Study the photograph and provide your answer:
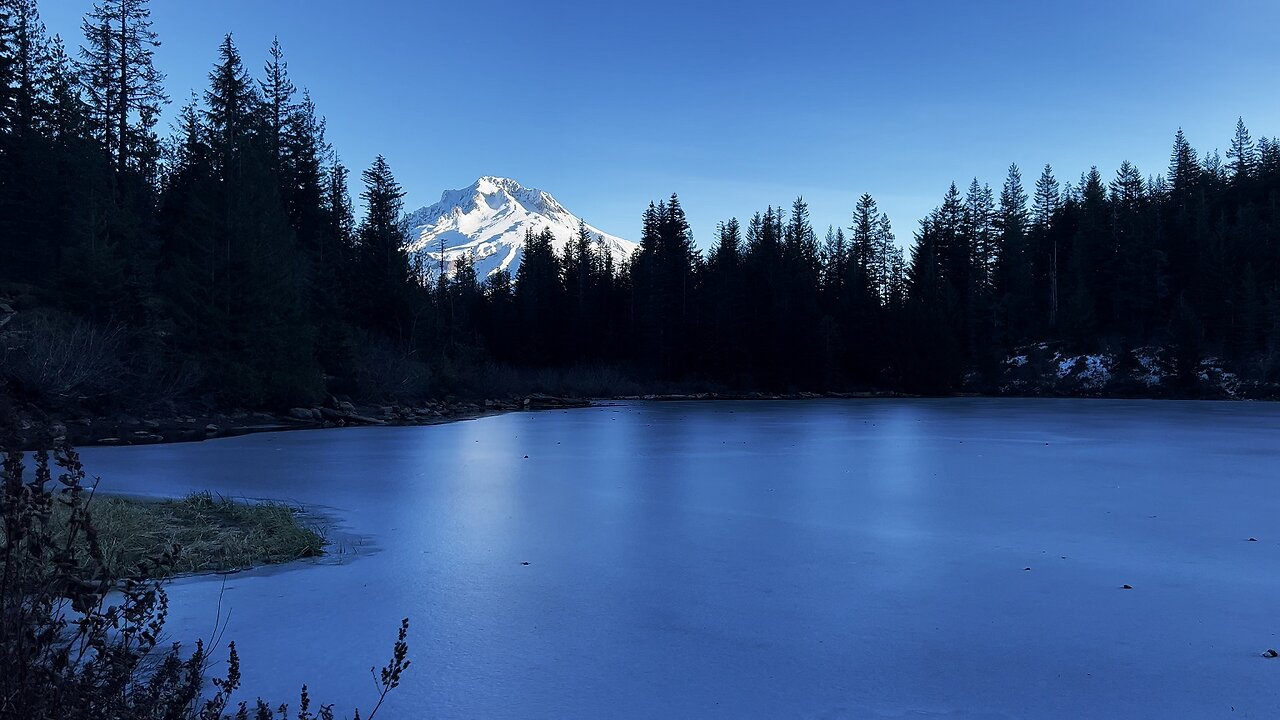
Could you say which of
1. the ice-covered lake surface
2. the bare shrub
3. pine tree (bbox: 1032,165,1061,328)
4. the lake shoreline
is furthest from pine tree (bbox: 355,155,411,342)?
pine tree (bbox: 1032,165,1061,328)

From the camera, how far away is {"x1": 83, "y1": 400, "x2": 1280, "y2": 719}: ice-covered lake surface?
10.5 ft

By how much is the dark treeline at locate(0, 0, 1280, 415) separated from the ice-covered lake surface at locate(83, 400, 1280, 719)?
1054 cm

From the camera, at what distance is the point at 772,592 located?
4.72 meters

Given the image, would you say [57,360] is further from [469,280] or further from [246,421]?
[469,280]

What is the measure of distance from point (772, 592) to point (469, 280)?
237ft

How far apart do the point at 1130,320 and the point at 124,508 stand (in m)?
61.7

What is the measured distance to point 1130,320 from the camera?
2135 inches

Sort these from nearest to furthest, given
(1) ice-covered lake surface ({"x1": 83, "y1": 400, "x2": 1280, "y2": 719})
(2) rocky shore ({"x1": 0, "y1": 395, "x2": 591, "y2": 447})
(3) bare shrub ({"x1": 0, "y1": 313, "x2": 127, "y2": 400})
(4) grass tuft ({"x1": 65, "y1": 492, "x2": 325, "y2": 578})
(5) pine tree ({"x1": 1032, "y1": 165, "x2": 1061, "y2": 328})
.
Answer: (1) ice-covered lake surface ({"x1": 83, "y1": 400, "x2": 1280, "y2": 719}), (4) grass tuft ({"x1": 65, "y1": 492, "x2": 325, "y2": 578}), (2) rocky shore ({"x1": 0, "y1": 395, "x2": 591, "y2": 447}), (3) bare shrub ({"x1": 0, "y1": 313, "x2": 127, "y2": 400}), (5) pine tree ({"x1": 1032, "y1": 165, "x2": 1061, "y2": 328})

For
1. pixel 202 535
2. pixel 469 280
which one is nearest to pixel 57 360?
pixel 202 535

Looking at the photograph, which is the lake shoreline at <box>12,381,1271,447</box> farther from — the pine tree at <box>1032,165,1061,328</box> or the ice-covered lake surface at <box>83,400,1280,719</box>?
the pine tree at <box>1032,165,1061,328</box>

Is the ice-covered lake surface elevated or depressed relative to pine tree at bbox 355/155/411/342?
depressed

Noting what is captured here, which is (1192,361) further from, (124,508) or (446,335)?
(124,508)

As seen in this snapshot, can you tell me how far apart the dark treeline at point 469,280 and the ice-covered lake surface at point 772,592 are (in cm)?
1054

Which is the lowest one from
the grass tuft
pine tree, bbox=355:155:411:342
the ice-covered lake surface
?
the ice-covered lake surface
